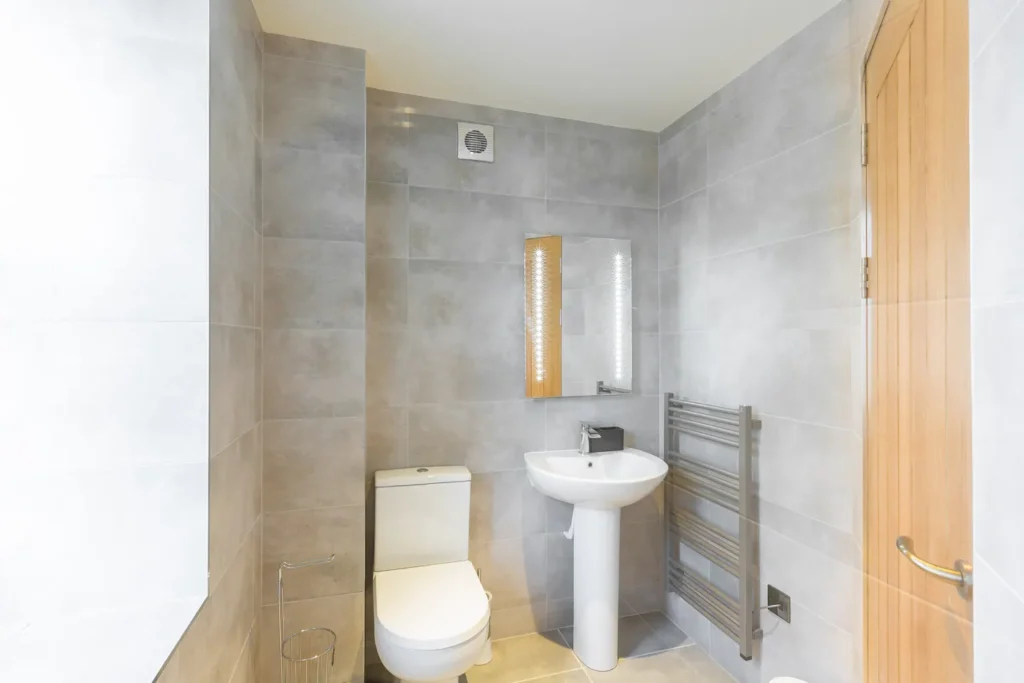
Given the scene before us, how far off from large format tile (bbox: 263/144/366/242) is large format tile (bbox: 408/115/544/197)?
0.40m

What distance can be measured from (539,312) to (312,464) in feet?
3.89

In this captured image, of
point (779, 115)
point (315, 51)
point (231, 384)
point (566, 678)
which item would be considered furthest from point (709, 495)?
point (315, 51)

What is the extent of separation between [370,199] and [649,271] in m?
1.43

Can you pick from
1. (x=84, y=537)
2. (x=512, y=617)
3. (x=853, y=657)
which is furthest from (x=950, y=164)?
(x=512, y=617)

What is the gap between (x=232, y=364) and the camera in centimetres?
143

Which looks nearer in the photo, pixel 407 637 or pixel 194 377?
pixel 194 377

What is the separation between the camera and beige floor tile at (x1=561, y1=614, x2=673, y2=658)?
2260 millimetres

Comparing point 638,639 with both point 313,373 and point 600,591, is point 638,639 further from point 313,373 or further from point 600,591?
point 313,373

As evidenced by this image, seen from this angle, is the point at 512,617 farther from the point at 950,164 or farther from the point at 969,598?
the point at 950,164

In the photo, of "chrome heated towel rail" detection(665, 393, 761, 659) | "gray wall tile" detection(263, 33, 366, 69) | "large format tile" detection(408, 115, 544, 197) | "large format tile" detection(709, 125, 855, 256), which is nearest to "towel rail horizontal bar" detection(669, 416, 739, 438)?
"chrome heated towel rail" detection(665, 393, 761, 659)

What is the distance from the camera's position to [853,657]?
152 cm

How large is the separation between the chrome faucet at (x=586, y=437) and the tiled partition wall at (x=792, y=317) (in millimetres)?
468

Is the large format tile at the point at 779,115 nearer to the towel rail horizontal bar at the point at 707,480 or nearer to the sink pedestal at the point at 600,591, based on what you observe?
the towel rail horizontal bar at the point at 707,480

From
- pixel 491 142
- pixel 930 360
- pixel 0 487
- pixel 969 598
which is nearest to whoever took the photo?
pixel 969 598
